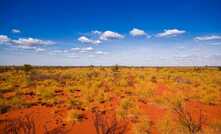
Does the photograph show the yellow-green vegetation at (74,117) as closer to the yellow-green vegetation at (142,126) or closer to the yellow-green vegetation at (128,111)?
the yellow-green vegetation at (128,111)

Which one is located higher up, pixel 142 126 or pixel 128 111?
pixel 128 111

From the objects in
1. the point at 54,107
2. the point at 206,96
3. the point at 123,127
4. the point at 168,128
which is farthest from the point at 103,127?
the point at 206,96

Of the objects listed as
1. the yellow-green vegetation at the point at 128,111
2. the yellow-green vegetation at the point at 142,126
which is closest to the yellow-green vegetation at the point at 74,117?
the yellow-green vegetation at the point at 128,111

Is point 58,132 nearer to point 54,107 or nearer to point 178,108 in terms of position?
point 54,107

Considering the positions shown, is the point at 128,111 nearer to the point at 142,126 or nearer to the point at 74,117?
the point at 142,126

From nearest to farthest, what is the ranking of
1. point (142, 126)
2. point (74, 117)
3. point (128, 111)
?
1. point (142, 126)
2. point (74, 117)
3. point (128, 111)

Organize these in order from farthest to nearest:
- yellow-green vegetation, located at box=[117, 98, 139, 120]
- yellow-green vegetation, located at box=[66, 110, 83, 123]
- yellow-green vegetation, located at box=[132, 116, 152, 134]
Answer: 1. yellow-green vegetation, located at box=[117, 98, 139, 120]
2. yellow-green vegetation, located at box=[66, 110, 83, 123]
3. yellow-green vegetation, located at box=[132, 116, 152, 134]

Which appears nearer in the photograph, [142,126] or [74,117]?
[142,126]

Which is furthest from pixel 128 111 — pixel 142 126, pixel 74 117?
pixel 74 117

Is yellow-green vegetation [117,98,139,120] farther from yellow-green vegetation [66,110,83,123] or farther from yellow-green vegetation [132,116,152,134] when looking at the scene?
yellow-green vegetation [66,110,83,123]

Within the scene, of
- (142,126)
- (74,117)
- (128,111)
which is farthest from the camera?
(128,111)

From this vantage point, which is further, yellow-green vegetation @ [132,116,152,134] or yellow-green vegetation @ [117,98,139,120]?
yellow-green vegetation @ [117,98,139,120]

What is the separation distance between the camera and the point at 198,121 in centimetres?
793

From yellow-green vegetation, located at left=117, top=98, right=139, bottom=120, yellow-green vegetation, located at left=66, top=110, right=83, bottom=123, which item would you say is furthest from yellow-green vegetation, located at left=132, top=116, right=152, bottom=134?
yellow-green vegetation, located at left=66, top=110, right=83, bottom=123
